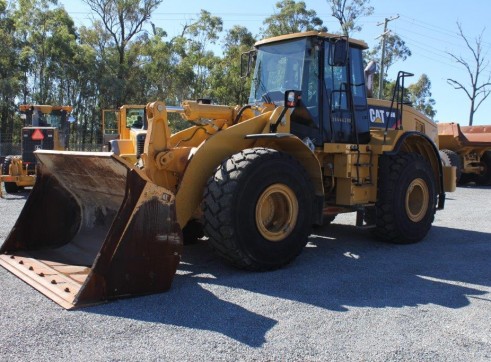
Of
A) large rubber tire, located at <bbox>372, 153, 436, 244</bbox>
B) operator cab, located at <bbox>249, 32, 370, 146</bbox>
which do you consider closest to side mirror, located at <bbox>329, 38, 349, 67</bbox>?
operator cab, located at <bbox>249, 32, 370, 146</bbox>

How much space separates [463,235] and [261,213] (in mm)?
4384

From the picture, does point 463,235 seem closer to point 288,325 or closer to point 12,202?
point 288,325

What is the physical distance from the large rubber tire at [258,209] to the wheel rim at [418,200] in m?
2.38

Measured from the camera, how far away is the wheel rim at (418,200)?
760 cm

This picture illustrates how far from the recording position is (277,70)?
708 centimetres

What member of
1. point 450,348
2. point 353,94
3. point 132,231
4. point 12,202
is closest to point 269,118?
point 353,94

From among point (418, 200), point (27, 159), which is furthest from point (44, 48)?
point (418, 200)

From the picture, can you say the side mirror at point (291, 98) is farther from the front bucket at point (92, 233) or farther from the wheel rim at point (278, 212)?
the front bucket at point (92, 233)

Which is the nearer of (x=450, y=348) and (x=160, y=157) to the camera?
(x=450, y=348)

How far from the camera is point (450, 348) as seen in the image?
3.76 meters

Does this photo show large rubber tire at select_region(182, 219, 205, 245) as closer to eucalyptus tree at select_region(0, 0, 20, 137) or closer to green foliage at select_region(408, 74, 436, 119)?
eucalyptus tree at select_region(0, 0, 20, 137)

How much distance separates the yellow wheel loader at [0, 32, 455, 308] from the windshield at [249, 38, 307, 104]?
17mm

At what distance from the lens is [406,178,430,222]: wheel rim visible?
760 cm

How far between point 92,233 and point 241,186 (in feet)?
6.26
